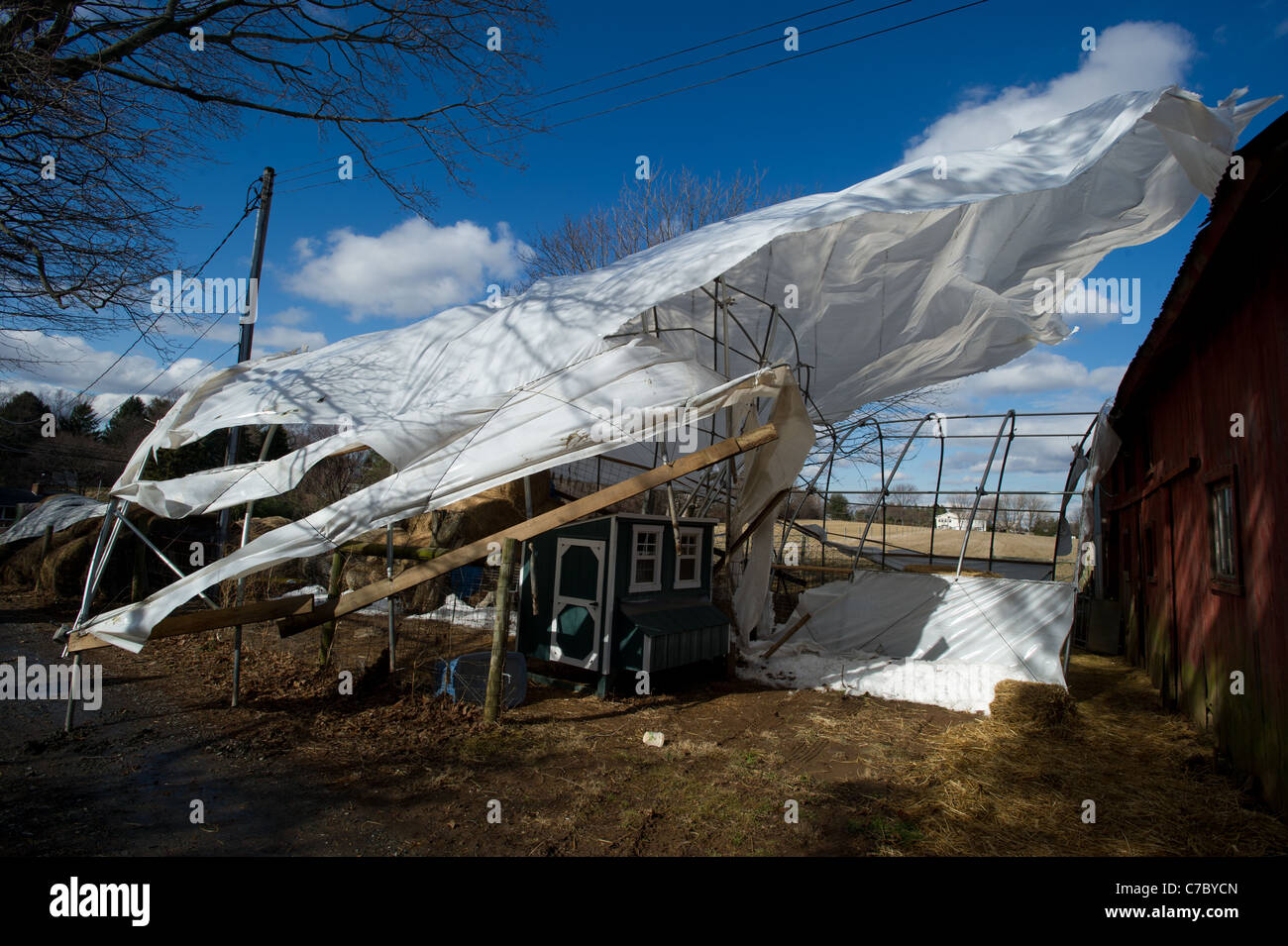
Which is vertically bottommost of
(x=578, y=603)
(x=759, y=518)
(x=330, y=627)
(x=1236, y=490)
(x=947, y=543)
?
(x=330, y=627)

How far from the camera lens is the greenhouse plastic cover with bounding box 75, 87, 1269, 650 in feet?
19.8

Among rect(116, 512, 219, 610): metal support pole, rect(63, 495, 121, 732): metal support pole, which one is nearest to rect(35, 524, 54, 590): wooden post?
rect(63, 495, 121, 732): metal support pole

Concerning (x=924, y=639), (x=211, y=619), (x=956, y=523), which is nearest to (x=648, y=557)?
(x=924, y=639)

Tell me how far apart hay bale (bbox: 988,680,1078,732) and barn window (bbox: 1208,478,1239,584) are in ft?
6.72

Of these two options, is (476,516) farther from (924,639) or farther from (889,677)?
(924,639)

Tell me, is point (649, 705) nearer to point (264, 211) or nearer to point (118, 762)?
point (118, 762)

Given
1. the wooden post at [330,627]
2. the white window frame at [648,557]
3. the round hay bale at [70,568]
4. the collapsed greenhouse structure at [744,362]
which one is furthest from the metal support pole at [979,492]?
the round hay bale at [70,568]

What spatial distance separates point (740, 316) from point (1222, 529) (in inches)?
233

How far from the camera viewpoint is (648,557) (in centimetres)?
895

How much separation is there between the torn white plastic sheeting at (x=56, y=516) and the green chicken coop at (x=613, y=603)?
10.9m

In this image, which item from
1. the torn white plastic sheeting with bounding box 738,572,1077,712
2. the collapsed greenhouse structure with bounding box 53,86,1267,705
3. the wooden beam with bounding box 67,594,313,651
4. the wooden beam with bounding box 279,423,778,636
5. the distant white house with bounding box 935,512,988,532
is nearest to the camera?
the wooden beam with bounding box 67,594,313,651

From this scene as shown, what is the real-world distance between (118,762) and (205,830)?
1817mm

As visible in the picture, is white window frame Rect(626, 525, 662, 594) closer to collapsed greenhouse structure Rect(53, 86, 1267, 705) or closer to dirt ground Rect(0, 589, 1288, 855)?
collapsed greenhouse structure Rect(53, 86, 1267, 705)

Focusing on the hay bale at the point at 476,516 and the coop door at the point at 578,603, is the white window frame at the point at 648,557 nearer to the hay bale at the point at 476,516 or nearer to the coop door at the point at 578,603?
the coop door at the point at 578,603
